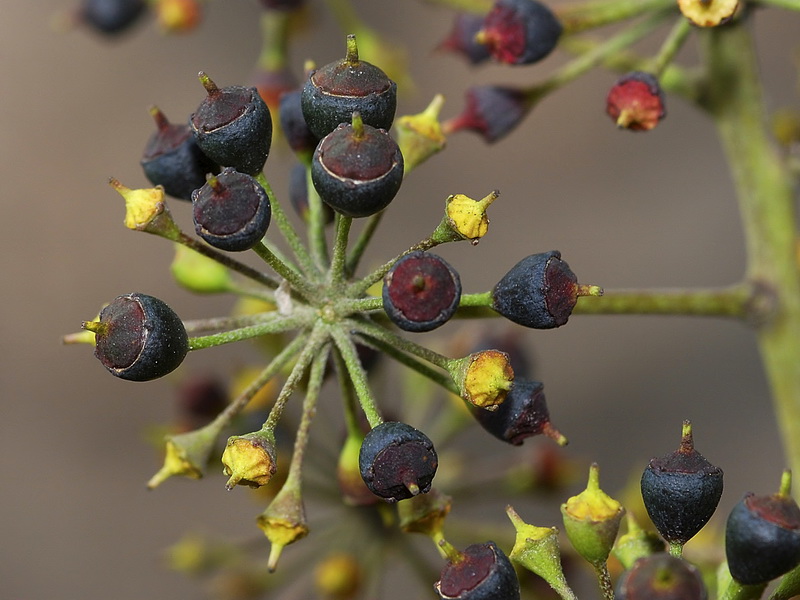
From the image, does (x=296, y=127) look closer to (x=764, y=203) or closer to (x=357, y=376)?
(x=357, y=376)

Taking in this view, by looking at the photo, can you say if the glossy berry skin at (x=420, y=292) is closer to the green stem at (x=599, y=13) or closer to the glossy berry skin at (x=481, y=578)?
the glossy berry skin at (x=481, y=578)

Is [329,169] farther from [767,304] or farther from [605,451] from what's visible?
[605,451]

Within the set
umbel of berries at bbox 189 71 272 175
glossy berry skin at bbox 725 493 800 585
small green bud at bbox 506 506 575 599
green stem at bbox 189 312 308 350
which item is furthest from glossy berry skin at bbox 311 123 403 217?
glossy berry skin at bbox 725 493 800 585

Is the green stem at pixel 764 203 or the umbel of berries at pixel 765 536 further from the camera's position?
the green stem at pixel 764 203

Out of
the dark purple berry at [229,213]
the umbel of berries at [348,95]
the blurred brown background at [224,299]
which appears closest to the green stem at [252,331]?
the dark purple berry at [229,213]

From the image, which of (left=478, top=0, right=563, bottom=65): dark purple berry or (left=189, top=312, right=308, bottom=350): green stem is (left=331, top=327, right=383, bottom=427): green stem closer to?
(left=189, top=312, right=308, bottom=350): green stem
